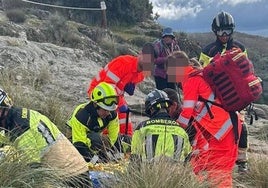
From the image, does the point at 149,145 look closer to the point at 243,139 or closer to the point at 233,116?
the point at 233,116

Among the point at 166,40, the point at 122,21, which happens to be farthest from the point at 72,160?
the point at 122,21

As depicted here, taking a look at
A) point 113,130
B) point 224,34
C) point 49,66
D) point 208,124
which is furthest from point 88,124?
point 49,66

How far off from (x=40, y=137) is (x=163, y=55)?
418cm

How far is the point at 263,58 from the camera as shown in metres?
39.0

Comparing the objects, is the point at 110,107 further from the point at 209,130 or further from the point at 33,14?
the point at 33,14

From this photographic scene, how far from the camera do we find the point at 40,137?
5492mm

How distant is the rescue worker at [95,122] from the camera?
6.91 m

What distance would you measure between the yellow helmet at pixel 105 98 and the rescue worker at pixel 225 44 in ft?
4.08

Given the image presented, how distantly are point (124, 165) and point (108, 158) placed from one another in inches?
24.3

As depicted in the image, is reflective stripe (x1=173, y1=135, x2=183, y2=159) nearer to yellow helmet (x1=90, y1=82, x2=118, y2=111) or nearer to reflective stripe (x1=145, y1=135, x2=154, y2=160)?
reflective stripe (x1=145, y1=135, x2=154, y2=160)

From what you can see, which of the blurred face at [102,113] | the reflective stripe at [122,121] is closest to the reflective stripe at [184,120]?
the blurred face at [102,113]

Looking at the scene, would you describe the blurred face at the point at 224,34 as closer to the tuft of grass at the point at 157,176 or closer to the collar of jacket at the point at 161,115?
the collar of jacket at the point at 161,115

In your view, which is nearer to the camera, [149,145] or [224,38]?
[149,145]

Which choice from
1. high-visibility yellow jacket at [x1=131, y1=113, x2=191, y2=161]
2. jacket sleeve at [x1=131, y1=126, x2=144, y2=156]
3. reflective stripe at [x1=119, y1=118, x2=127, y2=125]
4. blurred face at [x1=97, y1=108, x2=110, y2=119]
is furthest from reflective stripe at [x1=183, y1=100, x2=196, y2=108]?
reflective stripe at [x1=119, y1=118, x2=127, y2=125]
